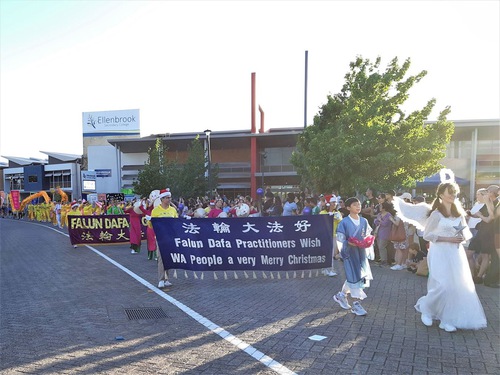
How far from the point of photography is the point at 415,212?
573 cm

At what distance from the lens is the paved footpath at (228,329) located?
3.99 metres

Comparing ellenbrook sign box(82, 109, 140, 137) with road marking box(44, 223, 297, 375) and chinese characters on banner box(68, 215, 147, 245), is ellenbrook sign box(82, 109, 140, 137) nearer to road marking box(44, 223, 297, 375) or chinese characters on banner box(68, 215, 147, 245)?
chinese characters on banner box(68, 215, 147, 245)

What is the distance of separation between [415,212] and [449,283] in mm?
1199

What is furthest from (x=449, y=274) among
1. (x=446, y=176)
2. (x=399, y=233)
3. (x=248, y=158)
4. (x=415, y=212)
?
(x=248, y=158)

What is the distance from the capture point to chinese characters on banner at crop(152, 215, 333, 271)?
797cm

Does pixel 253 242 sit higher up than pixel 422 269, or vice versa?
pixel 253 242

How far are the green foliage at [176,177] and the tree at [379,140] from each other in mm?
18908

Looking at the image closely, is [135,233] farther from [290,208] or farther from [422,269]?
[422,269]

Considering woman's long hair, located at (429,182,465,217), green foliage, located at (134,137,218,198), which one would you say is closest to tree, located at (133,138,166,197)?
green foliage, located at (134,137,218,198)

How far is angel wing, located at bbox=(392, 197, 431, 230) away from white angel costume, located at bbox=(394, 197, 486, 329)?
0.29 meters

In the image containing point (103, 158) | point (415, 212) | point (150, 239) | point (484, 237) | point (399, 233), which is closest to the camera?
point (415, 212)

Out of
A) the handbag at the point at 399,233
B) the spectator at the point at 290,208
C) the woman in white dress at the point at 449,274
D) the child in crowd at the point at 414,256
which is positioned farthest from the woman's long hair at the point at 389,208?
the woman in white dress at the point at 449,274

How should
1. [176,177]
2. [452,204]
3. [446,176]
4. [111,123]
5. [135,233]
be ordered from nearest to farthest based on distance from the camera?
[452,204] < [446,176] < [135,233] < [176,177] < [111,123]

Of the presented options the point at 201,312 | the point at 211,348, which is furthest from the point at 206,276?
the point at 211,348
